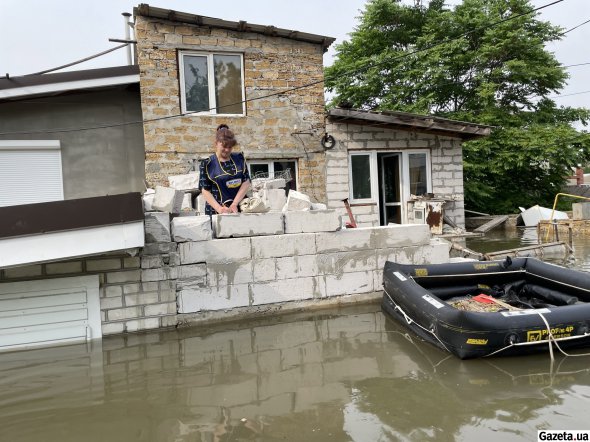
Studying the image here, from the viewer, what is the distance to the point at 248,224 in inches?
230

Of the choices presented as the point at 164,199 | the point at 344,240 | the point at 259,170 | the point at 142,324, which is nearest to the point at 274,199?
the point at 344,240

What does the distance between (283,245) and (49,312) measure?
279 cm

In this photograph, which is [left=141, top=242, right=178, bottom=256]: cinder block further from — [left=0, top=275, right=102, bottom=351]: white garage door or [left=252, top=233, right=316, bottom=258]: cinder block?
[left=252, top=233, right=316, bottom=258]: cinder block

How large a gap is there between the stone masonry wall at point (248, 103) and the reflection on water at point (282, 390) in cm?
467

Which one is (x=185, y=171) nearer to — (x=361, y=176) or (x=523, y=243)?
(x=361, y=176)

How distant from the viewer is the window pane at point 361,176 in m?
10.4

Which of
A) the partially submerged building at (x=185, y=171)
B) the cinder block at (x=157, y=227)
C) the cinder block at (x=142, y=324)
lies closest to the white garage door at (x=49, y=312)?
the partially submerged building at (x=185, y=171)

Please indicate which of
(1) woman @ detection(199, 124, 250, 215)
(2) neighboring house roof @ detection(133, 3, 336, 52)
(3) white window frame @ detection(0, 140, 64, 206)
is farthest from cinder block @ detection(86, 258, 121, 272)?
(2) neighboring house roof @ detection(133, 3, 336, 52)

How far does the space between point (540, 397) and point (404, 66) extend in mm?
17966

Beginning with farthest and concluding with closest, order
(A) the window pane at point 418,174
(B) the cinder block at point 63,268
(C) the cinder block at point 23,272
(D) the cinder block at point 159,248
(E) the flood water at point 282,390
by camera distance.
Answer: (A) the window pane at point 418,174, (D) the cinder block at point 159,248, (B) the cinder block at point 63,268, (C) the cinder block at point 23,272, (E) the flood water at point 282,390

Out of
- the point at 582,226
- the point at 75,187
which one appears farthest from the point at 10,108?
the point at 582,226

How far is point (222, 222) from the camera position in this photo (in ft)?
18.9

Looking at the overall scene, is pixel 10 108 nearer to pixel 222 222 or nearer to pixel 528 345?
pixel 222 222

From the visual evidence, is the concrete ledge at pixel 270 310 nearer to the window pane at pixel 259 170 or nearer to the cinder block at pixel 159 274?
the cinder block at pixel 159 274
